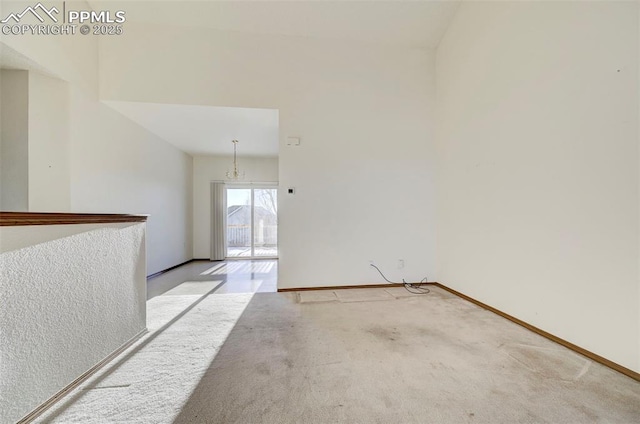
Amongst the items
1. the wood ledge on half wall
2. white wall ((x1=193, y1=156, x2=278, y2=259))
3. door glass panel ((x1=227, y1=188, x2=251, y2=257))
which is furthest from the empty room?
door glass panel ((x1=227, y1=188, x2=251, y2=257))

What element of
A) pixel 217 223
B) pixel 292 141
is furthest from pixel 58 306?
pixel 217 223

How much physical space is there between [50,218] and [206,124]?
278cm

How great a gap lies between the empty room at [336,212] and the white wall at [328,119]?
0.09 feet

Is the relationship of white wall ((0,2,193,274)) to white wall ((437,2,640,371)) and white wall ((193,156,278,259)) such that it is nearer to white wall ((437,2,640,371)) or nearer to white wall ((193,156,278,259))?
white wall ((193,156,278,259))

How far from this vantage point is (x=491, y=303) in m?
2.56

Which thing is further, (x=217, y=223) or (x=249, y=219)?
(x=249, y=219)

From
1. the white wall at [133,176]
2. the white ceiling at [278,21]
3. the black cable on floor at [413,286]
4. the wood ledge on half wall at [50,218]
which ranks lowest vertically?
the black cable on floor at [413,286]

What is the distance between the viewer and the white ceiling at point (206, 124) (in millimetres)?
3172

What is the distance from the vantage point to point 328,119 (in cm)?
327

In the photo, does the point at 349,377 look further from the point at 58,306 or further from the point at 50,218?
the point at 50,218

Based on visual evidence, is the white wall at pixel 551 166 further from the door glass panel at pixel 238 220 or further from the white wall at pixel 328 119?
the door glass panel at pixel 238 220

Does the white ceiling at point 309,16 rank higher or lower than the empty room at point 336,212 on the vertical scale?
higher

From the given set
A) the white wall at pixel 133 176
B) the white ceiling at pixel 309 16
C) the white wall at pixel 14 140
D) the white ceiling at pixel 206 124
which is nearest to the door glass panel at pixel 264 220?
the white ceiling at pixel 206 124

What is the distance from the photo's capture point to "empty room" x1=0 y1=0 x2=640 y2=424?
4.32 ft
